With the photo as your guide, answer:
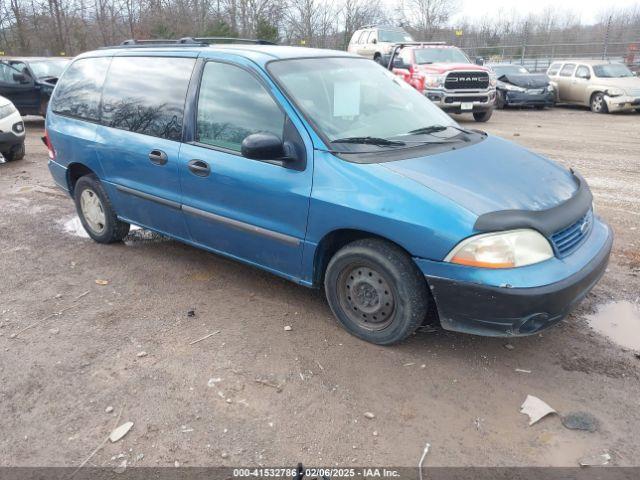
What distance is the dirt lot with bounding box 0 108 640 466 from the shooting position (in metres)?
2.67

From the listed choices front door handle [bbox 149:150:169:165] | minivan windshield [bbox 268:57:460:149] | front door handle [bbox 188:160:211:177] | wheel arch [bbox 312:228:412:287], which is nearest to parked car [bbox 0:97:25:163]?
front door handle [bbox 149:150:169:165]

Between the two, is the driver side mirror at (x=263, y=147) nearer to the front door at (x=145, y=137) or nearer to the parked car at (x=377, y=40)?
the front door at (x=145, y=137)

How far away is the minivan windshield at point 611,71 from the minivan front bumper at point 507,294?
16.2 meters

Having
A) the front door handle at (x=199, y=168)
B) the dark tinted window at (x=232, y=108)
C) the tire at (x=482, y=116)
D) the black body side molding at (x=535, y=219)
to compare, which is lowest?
the tire at (x=482, y=116)

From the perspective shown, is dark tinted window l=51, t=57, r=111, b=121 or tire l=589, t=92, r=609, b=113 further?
tire l=589, t=92, r=609, b=113

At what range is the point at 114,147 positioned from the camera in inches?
183

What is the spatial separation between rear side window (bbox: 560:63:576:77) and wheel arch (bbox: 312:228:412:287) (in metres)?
17.3

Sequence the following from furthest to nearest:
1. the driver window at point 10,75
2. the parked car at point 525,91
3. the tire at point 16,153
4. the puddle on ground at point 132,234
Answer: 1. the parked car at point 525,91
2. the driver window at point 10,75
3. the tire at point 16,153
4. the puddle on ground at point 132,234

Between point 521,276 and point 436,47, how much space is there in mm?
13570

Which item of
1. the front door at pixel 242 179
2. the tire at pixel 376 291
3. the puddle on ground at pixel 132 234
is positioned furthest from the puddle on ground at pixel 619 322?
the puddle on ground at pixel 132 234

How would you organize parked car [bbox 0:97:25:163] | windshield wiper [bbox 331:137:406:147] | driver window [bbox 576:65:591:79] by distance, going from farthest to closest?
1. driver window [bbox 576:65:591:79]
2. parked car [bbox 0:97:25:163]
3. windshield wiper [bbox 331:137:406:147]

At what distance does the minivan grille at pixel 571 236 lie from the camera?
3.06 m

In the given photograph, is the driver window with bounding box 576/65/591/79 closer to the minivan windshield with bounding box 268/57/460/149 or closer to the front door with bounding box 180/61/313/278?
the minivan windshield with bounding box 268/57/460/149

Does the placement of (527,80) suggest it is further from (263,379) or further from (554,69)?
(263,379)
